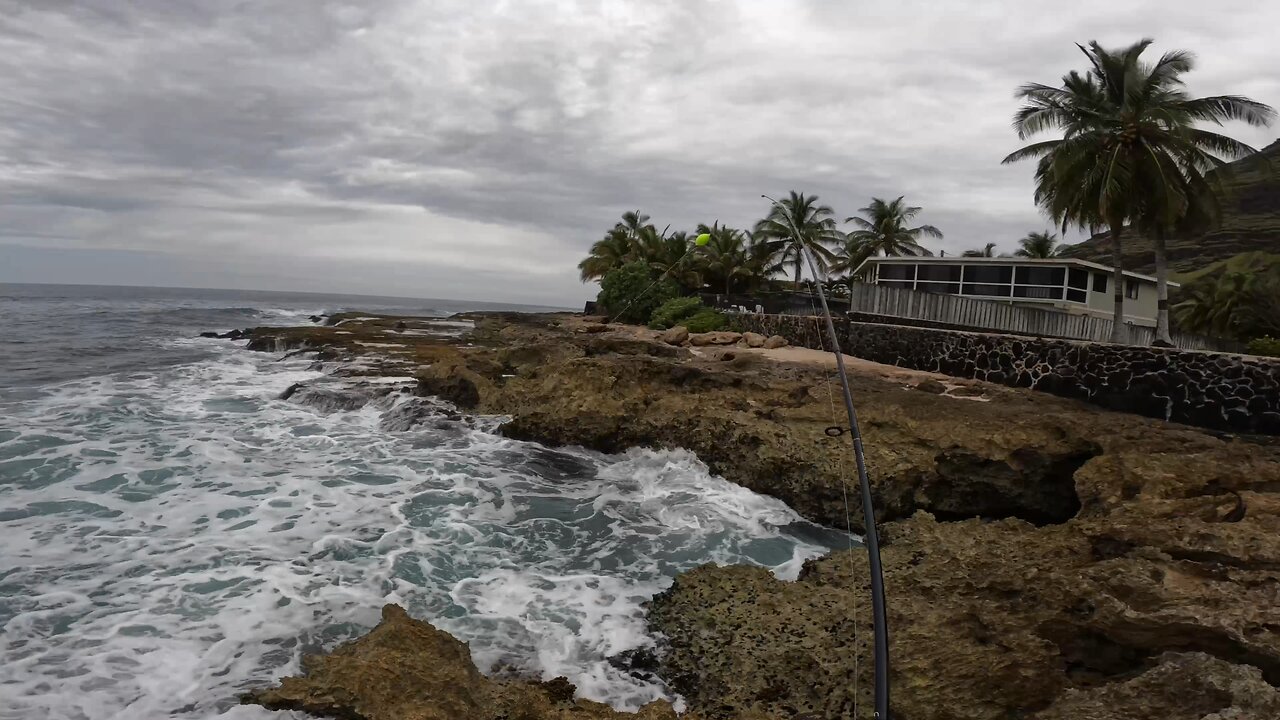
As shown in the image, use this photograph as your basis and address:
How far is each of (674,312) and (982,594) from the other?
27376mm

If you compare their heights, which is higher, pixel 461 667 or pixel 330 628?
pixel 461 667

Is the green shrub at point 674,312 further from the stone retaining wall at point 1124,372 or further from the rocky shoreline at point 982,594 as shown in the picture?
the rocky shoreline at point 982,594

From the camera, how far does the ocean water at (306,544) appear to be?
5.08m

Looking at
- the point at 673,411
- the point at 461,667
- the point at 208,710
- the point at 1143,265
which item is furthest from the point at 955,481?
the point at 1143,265

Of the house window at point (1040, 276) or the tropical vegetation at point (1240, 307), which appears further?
the tropical vegetation at point (1240, 307)

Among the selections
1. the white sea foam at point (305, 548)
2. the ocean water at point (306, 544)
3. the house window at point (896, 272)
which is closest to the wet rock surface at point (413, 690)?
the ocean water at point (306, 544)

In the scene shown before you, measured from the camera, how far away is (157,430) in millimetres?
12297

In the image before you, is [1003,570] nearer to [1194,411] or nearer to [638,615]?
[638,615]

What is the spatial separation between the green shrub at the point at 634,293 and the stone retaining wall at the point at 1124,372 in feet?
62.5

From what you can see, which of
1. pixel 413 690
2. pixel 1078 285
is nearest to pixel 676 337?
pixel 1078 285

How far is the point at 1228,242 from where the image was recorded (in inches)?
2648

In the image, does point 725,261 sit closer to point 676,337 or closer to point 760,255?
point 760,255

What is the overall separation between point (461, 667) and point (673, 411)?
704 centimetres

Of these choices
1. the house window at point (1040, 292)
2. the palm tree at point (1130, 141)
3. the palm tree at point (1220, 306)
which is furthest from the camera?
the palm tree at point (1220, 306)
